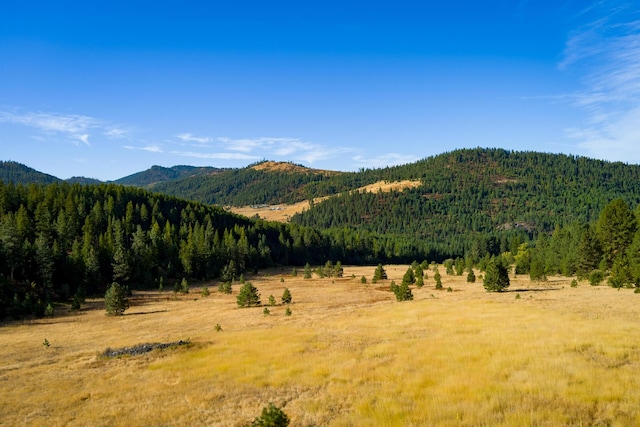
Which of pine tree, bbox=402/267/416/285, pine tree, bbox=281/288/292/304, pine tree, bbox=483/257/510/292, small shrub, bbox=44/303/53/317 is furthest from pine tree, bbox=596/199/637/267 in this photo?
small shrub, bbox=44/303/53/317

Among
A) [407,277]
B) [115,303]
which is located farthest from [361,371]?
[115,303]

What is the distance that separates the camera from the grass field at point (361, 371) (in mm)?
13570

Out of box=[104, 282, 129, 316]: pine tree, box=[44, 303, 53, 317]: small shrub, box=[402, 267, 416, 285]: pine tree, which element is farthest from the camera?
box=[402, 267, 416, 285]: pine tree

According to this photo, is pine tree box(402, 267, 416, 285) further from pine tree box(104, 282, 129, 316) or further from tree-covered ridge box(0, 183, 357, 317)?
tree-covered ridge box(0, 183, 357, 317)

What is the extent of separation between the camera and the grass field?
13570mm

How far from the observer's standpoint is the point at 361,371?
20.3 metres

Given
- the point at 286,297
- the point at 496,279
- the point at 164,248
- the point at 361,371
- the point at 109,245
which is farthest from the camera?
the point at 164,248


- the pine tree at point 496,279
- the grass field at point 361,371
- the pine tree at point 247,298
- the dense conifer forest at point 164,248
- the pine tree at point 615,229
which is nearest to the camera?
the grass field at point 361,371

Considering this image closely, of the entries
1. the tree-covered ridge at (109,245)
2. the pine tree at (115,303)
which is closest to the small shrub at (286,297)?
the pine tree at (115,303)

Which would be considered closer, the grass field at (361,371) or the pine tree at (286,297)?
the grass field at (361,371)

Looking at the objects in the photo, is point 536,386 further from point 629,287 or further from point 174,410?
point 629,287

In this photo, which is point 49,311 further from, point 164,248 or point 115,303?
point 164,248

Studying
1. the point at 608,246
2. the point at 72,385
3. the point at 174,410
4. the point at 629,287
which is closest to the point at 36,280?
the point at 72,385

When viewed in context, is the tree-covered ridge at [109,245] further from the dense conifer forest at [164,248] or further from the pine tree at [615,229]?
the pine tree at [615,229]
